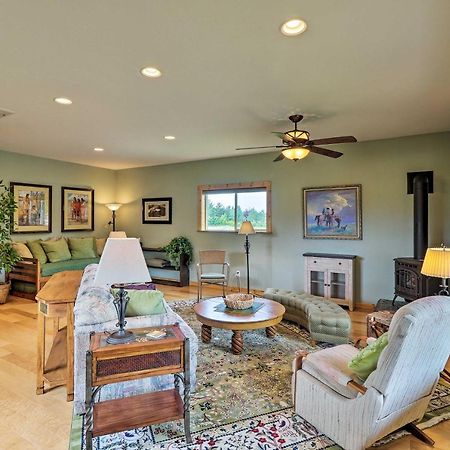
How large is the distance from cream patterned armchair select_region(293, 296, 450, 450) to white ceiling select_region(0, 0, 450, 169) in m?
1.82

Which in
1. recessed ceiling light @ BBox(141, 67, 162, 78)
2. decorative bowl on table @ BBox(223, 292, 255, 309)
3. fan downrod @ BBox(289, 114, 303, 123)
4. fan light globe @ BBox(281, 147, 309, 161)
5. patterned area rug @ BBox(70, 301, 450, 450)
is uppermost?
recessed ceiling light @ BBox(141, 67, 162, 78)

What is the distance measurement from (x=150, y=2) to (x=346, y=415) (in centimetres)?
273

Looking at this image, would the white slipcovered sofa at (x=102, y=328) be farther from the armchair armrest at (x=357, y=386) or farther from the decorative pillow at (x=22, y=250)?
the decorative pillow at (x=22, y=250)

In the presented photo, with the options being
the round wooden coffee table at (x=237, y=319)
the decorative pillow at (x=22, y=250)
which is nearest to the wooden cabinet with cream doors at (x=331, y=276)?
the round wooden coffee table at (x=237, y=319)

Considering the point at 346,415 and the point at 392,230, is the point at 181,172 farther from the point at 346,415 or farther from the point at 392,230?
the point at 346,415

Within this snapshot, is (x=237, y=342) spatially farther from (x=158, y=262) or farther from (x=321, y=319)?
(x=158, y=262)

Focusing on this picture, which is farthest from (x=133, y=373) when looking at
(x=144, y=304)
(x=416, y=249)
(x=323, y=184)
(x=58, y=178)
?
(x=58, y=178)

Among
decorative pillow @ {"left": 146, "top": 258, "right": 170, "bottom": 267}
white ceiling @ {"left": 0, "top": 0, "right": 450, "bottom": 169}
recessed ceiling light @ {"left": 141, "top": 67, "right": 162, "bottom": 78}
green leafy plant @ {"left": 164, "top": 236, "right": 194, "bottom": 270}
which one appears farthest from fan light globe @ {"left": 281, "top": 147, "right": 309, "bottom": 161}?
decorative pillow @ {"left": 146, "top": 258, "right": 170, "bottom": 267}

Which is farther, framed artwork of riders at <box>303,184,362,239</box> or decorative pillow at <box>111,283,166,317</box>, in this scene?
framed artwork of riders at <box>303,184,362,239</box>

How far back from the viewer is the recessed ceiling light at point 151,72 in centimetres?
270

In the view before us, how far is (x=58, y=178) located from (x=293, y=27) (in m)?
6.18

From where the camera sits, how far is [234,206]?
6.55 metres

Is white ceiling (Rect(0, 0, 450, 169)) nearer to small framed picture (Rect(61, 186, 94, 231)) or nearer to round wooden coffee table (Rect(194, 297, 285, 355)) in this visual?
round wooden coffee table (Rect(194, 297, 285, 355))

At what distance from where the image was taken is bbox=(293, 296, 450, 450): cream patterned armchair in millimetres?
1725
